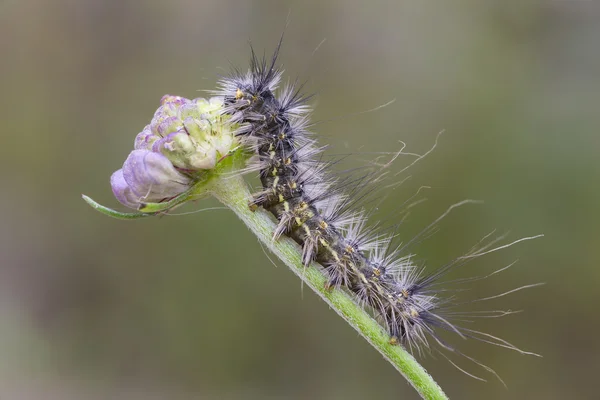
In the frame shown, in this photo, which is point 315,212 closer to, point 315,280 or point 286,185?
point 286,185

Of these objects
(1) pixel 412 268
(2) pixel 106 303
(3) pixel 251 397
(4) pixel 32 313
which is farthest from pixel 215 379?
(1) pixel 412 268

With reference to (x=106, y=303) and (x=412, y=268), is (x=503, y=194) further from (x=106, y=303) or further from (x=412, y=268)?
(x=106, y=303)

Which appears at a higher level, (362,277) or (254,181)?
(254,181)

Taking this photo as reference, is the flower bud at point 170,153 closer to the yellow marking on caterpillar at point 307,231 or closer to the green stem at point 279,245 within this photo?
the green stem at point 279,245

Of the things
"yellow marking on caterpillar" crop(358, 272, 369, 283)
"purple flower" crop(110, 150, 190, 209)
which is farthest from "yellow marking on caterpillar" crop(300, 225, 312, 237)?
"purple flower" crop(110, 150, 190, 209)

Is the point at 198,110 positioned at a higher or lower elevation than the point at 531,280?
higher

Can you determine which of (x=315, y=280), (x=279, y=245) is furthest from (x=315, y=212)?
(x=315, y=280)

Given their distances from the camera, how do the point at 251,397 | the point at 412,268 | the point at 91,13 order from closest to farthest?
the point at 412,268 < the point at 251,397 < the point at 91,13
